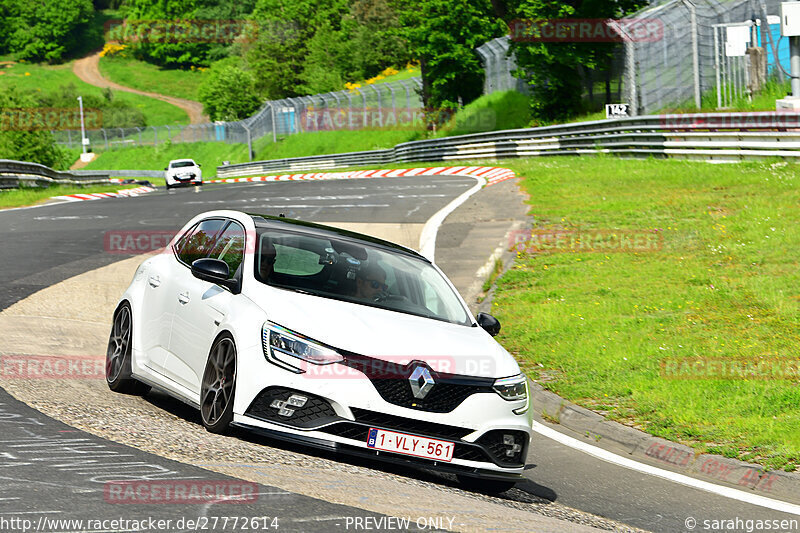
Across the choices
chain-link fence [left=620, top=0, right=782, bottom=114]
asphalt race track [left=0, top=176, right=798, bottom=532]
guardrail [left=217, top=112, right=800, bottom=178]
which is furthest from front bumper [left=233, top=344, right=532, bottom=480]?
chain-link fence [left=620, top=0, right=782, bottom=114]

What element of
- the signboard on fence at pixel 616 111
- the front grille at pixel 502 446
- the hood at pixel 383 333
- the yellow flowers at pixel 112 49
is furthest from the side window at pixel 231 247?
the yellow flowers at pixel 112 49

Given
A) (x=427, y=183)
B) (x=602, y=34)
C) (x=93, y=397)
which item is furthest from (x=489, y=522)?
(x=602, y=34)

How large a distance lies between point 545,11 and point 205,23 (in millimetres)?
134037

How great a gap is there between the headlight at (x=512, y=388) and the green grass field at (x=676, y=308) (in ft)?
7.06

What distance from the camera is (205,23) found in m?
169

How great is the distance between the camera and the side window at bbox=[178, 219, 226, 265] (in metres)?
8.34

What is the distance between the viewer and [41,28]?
550ft

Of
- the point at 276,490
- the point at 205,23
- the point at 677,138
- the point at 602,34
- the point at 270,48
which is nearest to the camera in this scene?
the point at 276,490

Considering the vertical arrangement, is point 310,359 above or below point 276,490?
above

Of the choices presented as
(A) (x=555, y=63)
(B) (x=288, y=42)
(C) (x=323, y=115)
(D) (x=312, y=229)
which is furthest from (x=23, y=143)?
(D) (x=312, y=229)

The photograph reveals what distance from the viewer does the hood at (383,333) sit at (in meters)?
6.56

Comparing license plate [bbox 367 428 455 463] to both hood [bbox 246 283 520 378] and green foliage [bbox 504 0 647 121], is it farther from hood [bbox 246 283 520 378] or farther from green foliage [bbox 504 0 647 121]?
green foliage [bbox 504 0 647 121]

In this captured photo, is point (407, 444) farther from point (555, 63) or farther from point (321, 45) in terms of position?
point (321, 45)

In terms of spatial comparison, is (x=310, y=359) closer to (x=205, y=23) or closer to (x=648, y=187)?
(x=648, y=187)
